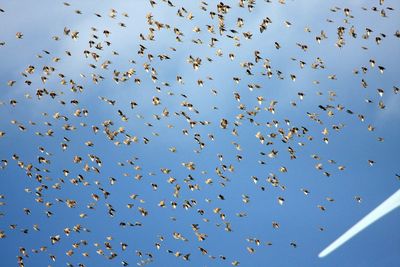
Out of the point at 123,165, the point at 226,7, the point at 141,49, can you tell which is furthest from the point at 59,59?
the point at 226,7

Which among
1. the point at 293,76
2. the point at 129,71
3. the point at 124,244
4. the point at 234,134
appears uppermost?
the point at 129,71

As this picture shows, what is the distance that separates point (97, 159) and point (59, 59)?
37.8ft

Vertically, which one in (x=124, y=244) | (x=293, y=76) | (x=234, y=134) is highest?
(x=293, y=76)

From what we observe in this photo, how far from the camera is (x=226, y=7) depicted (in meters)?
61.5

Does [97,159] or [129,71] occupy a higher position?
[129,71]

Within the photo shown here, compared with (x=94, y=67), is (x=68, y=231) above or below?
below

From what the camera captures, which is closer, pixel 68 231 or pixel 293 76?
pixel 293 76

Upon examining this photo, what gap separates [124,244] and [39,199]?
415 inches

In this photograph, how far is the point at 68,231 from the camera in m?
67.5

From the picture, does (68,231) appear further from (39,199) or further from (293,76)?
(293,76)

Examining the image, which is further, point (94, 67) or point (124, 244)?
point (124, 244)

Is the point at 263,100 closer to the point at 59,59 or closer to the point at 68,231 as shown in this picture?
the point at 59,59

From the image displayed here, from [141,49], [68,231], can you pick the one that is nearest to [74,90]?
[141,49]

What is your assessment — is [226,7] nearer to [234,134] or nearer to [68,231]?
[234,134]
